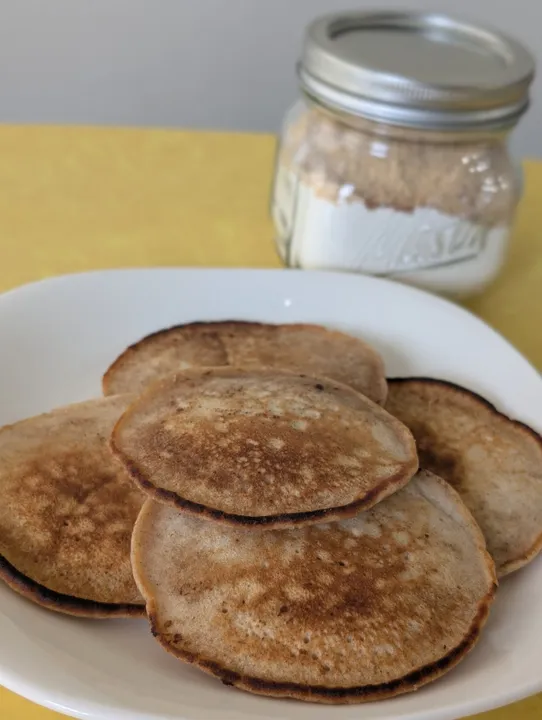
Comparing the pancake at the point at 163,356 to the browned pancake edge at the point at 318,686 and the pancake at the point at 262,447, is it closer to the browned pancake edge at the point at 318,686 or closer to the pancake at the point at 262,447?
the pancake at the point at 262,447

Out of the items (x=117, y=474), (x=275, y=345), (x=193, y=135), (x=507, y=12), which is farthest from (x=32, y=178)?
(x=507, y=12)

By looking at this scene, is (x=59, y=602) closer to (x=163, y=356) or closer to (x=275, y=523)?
(x=275, y=523)

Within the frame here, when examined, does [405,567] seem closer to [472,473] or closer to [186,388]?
[472,473]

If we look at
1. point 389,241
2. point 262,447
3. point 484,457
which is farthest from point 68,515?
point 389,241

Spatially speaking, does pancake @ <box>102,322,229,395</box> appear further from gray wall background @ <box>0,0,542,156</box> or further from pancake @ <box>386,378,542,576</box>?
gray wall background @ <box>0,0,542,156</box>

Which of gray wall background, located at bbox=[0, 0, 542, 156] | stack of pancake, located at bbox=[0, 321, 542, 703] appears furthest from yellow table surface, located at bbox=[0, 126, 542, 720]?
gray wall background, located at bbox=[0, 0, 542, 156]
